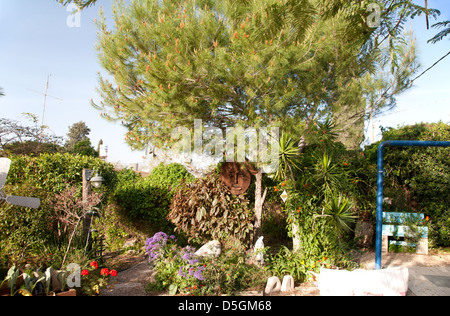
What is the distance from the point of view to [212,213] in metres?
5.12

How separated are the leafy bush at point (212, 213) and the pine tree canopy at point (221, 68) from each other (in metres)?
1.11

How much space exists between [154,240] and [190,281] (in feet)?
3.73

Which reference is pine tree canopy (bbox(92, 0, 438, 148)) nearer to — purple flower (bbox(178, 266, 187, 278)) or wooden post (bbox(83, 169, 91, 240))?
wooden post (bbox(83, 169, 91, 240))

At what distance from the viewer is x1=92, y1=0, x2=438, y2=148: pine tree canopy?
426cm

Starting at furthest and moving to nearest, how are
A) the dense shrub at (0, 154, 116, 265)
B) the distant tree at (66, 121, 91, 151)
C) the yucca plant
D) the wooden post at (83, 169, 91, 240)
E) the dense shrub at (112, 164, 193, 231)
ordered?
1. the distant tree at (66, 121, 91, 151)
2. the dense shrub at (112, 164, 193, 231)
3. the wooden post at (83, 169, 91, 240)
4. the dense shrub at (0, 154, 116, 265)
5. the yucca plant

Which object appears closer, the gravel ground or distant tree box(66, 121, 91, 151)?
the gravel ground

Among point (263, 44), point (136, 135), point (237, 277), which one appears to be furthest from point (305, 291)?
point (136, 135)

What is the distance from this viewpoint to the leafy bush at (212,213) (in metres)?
5.07

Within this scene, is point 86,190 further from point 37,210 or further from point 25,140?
point 25,140

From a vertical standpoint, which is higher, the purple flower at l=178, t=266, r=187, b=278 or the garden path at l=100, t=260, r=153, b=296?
Answer: the purple flower at l=178, t=266, r=187, b=278

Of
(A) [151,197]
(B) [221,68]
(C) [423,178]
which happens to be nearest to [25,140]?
(A) [151,197]

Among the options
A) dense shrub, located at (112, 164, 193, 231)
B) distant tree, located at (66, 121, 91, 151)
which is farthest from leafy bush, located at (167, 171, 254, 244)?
distant tree, located at (66, 121, 91, 151)

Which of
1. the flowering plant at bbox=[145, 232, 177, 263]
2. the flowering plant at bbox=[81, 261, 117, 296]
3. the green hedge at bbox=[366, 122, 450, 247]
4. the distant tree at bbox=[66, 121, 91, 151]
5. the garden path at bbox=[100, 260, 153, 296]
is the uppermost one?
the distant tree at bbox=[66, 121, 91, 151]

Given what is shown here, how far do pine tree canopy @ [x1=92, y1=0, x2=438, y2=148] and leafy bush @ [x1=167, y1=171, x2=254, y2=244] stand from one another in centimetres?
111
